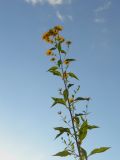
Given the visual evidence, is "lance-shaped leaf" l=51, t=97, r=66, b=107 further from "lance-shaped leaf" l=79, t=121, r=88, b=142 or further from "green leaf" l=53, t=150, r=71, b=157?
"green leaf" l=53, t=150, r=71, b=157

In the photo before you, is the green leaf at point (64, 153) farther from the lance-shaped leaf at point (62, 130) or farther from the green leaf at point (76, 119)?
the green leaf at point (76, 119)

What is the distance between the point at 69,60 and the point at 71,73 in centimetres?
48

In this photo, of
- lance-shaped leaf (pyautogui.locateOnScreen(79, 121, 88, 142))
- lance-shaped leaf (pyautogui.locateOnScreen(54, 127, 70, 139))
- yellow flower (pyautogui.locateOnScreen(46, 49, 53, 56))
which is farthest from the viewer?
yellow flower (pyautogui.locateOnScreen(46, 49, 53, 56))

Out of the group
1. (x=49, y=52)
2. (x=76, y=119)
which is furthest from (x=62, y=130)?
(x=49, y=52)

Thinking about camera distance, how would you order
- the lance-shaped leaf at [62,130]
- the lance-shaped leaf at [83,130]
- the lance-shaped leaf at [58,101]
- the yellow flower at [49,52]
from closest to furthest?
the lance-shaped leaf at [83,130]
the lance-shaped leaf at [62,130]
the lance-shaped leaf at [58,101]
the yellow flower at [49,52]

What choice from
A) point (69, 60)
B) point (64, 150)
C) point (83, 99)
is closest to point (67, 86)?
point (83, 99)

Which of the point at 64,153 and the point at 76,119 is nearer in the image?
the point at 64,153

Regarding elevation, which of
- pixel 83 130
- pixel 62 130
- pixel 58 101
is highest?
pixel 58 101

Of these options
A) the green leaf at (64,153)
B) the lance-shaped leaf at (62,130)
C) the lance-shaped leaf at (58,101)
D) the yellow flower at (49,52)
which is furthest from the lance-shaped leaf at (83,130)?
the yellow flower at (49,52)

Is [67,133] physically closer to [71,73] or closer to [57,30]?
[71,73]

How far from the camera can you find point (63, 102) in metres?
6.00

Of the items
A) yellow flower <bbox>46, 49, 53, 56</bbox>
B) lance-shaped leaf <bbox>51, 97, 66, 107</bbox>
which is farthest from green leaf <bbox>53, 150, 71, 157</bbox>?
yellow flower <bbox>46, 49, 53, 56</bbox>

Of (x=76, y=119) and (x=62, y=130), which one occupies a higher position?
(x=76, y=119)

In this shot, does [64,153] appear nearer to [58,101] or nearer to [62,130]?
[62,130]
